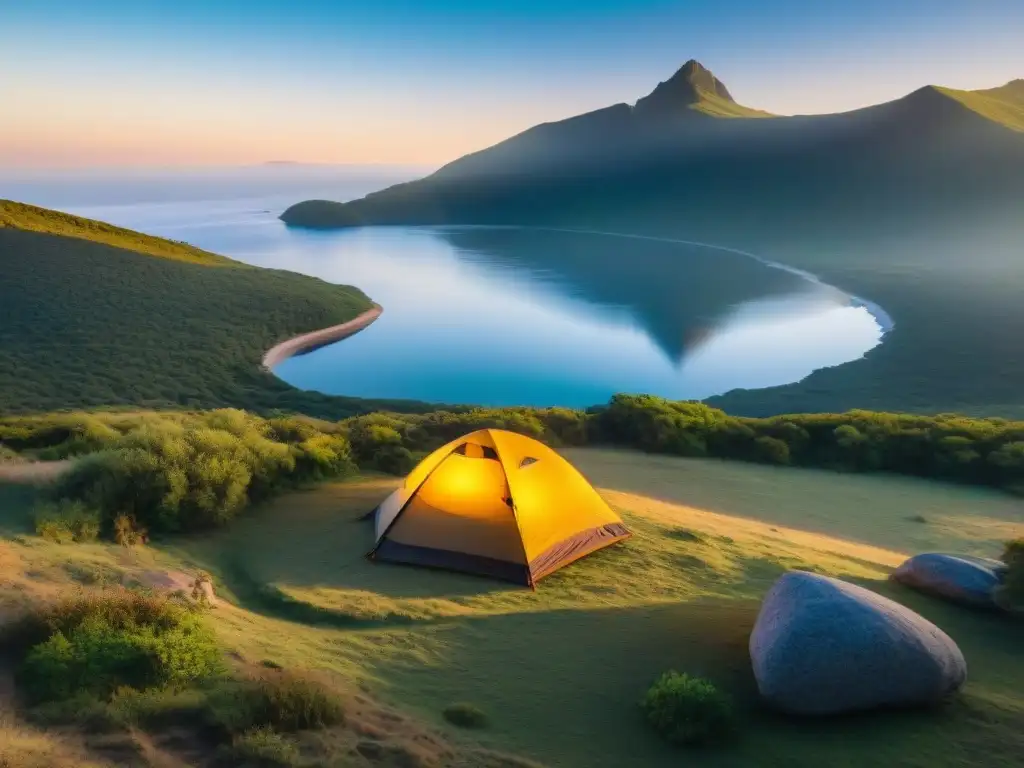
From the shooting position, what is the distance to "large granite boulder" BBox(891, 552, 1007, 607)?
884 centimetres

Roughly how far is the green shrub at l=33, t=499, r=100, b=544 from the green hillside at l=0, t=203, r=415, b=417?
21945 mm

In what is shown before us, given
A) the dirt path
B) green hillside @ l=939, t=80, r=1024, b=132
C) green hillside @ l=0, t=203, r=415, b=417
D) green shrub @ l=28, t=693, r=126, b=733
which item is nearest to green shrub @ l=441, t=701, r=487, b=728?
green shrub @ l=28, t=693, r=126, b=733

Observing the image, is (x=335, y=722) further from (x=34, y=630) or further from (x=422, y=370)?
(x=422, y=370)

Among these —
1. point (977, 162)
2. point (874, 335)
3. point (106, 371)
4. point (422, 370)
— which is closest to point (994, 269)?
point (874, 335)

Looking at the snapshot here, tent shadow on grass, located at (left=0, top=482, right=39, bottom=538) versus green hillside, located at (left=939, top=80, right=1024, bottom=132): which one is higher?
green hillside, located at (left=939, top=80, right=1024, bottom=132)

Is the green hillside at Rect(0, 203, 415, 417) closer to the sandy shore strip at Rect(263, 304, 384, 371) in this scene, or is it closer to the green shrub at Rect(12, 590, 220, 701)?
the sandy shore strip at Rect(263, 304, 384, 371)

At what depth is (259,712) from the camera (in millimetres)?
5145

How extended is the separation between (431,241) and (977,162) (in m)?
107

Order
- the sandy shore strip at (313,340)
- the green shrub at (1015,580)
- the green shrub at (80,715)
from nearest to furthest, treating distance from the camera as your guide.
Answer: the green shrub at (80,715), the green shrub at (1015,580), the sandy shore strip at (313,340)

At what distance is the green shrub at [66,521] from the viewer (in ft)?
30.4

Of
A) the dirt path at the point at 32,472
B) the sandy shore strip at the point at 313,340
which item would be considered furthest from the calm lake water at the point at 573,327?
the dirt path at the point at 32,472

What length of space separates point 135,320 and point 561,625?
141ft

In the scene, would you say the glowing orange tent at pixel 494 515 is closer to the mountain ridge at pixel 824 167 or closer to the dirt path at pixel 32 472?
the dirt path at pixel 32 472

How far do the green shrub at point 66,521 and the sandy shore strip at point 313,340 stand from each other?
30.6 meters
